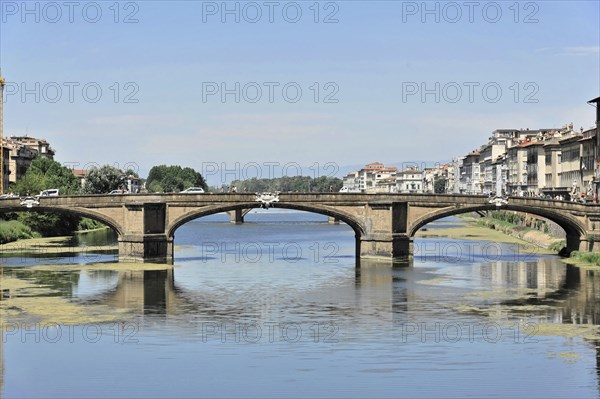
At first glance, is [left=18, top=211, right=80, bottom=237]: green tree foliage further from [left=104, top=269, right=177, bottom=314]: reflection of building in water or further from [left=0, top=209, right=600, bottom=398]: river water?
[left=104, top=269, right=177, bottom=314]: reflection of building in water

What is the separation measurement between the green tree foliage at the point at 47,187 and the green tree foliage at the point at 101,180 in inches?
86.1

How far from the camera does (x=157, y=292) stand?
234ft

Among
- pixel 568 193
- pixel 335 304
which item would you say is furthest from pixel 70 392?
pixel 568 193

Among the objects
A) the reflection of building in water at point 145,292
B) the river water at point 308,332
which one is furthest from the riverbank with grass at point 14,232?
the reflection of building in water at point 145,292

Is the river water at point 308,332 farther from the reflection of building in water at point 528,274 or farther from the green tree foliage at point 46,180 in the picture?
the green tree foliage at point 46,180

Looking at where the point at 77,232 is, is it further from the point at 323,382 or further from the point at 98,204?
the point at 323,382

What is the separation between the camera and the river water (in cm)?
4203

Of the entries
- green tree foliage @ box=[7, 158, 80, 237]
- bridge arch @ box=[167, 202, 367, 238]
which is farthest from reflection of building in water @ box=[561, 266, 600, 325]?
green tree foliage @ box=[7, 158, 80, 237]

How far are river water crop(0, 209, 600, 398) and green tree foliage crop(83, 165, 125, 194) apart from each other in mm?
71256

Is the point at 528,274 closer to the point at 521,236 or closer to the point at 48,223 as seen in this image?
the point at 521,236

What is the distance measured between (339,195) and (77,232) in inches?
2183

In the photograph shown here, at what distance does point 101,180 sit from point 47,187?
21.8m

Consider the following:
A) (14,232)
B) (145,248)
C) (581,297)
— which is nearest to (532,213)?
(581,297)

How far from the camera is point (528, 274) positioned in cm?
8250
